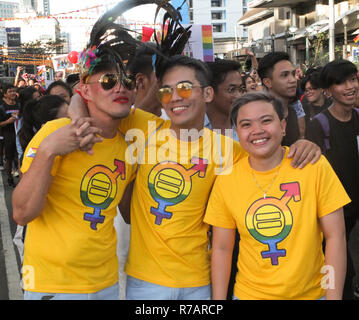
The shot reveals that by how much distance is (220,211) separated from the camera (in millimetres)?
2512

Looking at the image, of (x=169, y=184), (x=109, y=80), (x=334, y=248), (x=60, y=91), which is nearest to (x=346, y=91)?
(x=334, y=248)

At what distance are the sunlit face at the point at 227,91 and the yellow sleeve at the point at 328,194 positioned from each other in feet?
5.95

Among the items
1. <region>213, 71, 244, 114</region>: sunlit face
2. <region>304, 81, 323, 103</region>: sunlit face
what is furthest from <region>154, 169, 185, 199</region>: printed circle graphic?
<region>304, 81, 323, 103</region>: sunlit face

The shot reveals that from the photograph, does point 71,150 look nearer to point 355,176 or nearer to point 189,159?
point 189,159

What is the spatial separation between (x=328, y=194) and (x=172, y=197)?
33.1 inches

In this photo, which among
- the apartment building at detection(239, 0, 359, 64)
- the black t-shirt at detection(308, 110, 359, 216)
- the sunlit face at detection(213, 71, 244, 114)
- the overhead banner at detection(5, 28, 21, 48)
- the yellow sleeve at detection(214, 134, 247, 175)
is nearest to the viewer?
the yellow sleeve at detection(214, 134, 247, 175)

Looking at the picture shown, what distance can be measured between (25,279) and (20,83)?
13.2 metres

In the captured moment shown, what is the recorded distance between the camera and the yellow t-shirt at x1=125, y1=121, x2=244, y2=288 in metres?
2.54

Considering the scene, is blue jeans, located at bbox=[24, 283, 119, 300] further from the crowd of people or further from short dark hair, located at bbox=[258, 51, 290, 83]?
short dark hair, located at bbox=[258, 51, 290, 83]

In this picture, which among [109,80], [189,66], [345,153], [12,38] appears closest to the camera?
[109,80]

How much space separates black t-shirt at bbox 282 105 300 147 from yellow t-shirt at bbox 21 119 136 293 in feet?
7.14

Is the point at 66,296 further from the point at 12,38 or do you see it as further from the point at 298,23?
the point at 12,38

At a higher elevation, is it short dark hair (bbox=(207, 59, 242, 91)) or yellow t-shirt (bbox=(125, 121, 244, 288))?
short dark hair (bbox=(207, 59, 242, 91))
